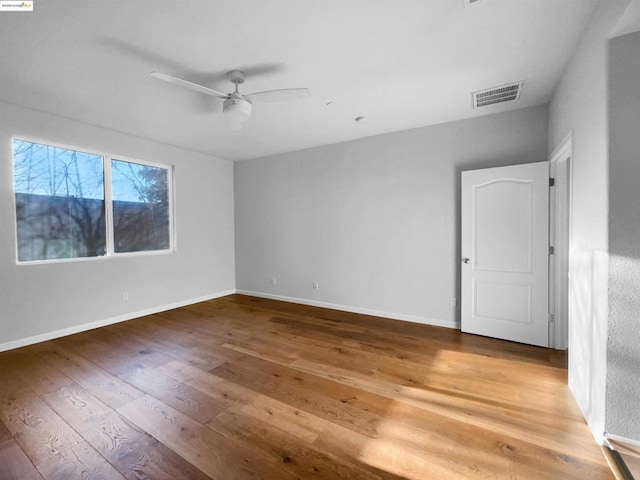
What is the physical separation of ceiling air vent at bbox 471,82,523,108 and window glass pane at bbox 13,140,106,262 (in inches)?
192

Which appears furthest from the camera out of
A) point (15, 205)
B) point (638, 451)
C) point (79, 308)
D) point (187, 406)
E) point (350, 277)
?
point (350, 277)

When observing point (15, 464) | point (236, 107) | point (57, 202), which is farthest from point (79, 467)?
point (57, 202)

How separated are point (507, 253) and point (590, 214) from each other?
1374 millimetres

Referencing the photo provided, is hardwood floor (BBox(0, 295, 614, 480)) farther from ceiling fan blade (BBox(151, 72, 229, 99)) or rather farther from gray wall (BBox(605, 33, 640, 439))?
ceiling fan blade (BBox(151, 72, 229, 99))

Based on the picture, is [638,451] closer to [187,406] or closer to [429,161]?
[187,406]

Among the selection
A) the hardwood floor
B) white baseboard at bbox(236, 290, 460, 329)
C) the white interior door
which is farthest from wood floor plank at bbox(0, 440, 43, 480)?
the white interior door

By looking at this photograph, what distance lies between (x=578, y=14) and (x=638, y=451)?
105 inches

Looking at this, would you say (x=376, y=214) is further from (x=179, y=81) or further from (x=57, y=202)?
(x=57, y=202)

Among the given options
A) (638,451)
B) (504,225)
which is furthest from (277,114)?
(638,451)

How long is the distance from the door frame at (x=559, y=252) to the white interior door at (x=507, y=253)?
0.06 meters

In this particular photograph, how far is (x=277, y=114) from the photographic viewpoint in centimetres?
331

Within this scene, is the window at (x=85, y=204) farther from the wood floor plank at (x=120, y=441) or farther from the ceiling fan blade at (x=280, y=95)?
the ceiling fan blade at (x=280, y=95)

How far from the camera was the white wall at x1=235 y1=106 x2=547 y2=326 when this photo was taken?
11.4ft

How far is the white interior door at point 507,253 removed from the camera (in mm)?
2967
